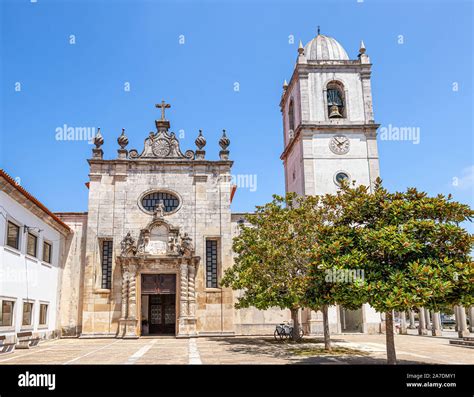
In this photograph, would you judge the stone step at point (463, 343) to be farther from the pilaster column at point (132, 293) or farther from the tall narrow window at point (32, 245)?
the tall narrow window at point (32, 245)

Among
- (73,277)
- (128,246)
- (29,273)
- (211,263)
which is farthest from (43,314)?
(211,263)

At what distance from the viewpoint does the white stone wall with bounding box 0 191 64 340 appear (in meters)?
18.9

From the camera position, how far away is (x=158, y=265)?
25.9 meters

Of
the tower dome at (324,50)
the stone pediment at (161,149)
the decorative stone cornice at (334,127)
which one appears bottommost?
the stone pediment at (161,149)

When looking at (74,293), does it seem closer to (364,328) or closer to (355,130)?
(364,328)

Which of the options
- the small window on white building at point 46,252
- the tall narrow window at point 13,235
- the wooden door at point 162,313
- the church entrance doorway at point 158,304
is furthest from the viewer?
the wooden door at point 162,313

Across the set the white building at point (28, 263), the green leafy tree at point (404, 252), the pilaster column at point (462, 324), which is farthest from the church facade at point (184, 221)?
the green leafy tree at point (404, 252)

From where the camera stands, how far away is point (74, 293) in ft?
87.0

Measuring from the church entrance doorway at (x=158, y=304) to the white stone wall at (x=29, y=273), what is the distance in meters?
4.90

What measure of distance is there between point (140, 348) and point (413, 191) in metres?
12.6

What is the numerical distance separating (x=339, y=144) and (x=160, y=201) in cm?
1156

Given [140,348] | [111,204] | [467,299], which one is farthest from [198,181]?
[467,299]

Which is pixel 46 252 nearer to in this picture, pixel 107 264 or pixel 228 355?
pixel 107 264

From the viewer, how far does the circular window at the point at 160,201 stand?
2761 cm
